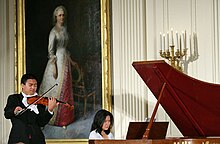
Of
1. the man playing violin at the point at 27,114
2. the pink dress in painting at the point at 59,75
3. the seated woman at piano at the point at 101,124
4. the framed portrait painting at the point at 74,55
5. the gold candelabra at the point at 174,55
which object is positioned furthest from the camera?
the pink dress in painting at the point at 59,75

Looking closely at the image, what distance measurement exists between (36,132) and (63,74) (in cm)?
147

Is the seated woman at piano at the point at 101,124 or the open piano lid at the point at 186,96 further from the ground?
the open piano lid at the point at 186,96

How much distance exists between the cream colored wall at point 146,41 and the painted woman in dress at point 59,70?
2.15 feet

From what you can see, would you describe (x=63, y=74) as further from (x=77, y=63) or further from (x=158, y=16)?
(x=158, y=16)

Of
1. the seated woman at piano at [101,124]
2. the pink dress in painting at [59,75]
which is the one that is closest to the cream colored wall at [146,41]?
the pink dress in painting at [59,75]

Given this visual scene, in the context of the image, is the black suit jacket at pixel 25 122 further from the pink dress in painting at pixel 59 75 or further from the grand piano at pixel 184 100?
the grand piano at pixel 184 100

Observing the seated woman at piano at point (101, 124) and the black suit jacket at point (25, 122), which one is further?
the seated woman at piano at point (101, 124)

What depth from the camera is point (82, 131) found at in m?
7.27

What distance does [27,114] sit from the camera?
6039 millimetres

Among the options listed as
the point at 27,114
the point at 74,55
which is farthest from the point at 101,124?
the point at 74,55

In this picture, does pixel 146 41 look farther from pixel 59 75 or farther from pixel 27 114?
pixel 27 114

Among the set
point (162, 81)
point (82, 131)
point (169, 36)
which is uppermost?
point (169, 36)

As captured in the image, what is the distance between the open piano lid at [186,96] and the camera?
4898mm

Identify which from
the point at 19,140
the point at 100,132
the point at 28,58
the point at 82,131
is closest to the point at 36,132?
the point at 19,140
